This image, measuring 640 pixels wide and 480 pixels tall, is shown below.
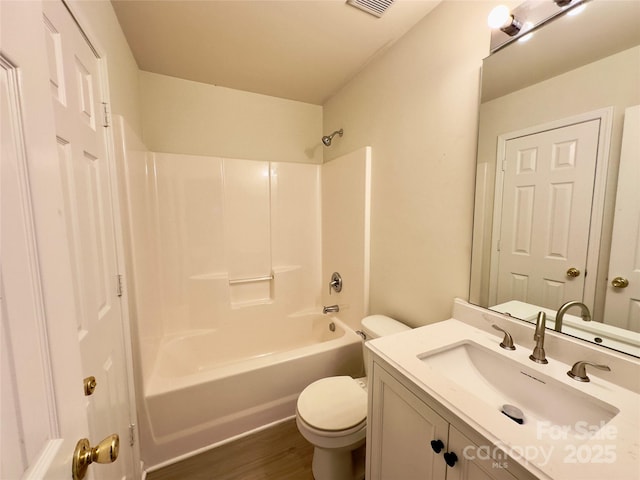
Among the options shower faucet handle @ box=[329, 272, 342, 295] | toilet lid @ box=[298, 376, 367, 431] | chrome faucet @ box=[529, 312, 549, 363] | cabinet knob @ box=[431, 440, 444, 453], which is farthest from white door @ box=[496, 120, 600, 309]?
shower faucet handle @ box=[329, 272, 342, 295]

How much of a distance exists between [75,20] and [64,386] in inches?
44.9

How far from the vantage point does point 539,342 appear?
92cm

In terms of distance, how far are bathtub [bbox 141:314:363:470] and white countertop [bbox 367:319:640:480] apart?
2.94ft

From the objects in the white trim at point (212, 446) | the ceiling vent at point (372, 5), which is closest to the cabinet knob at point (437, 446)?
the white trim at point (212, 446)

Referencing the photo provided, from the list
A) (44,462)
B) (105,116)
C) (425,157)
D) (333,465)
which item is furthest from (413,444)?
(105,116)

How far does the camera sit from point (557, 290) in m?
0.97

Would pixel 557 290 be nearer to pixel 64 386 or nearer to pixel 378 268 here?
pixel 378 268

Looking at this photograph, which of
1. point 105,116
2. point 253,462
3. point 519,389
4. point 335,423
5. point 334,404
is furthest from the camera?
point 253,462

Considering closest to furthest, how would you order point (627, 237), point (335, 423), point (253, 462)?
point (627, 237) → point (335, 423) → point (253, 462)

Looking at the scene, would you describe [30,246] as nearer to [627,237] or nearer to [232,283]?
[627,237]

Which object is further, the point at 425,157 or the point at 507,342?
the point at 425,157

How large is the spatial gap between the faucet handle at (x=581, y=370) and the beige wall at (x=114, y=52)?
198 cm

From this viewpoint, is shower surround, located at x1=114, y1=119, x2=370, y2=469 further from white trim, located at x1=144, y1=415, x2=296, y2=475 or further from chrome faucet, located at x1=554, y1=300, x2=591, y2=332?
chrome faucet, located at x1=554, y1=300, x2=591, y2=332

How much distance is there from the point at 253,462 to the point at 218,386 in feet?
1.51
